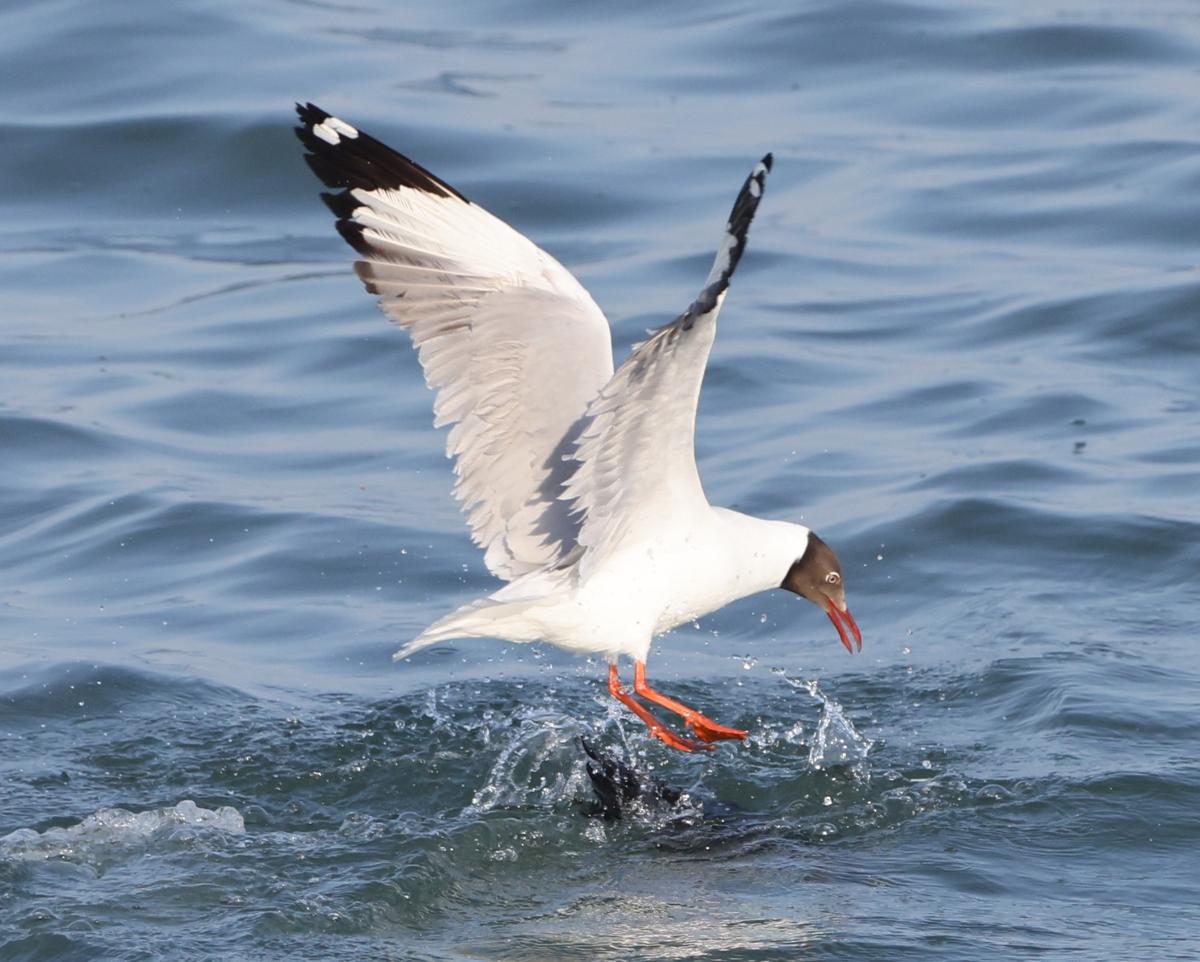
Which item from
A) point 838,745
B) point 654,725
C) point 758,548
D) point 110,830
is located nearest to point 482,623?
point 654,725

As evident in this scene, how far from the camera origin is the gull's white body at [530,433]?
692cm

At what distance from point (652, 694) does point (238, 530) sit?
3964 millimetres

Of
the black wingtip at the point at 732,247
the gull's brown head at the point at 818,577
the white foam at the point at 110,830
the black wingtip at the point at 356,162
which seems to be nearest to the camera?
the black wingtip at the point at 732,247

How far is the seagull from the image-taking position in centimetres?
692

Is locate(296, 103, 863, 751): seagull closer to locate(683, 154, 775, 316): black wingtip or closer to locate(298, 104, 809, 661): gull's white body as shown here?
locate(298, 104, 809, 661): gull's white body

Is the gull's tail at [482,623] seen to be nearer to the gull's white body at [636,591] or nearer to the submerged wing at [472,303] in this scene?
the gull's white body at [636,591]

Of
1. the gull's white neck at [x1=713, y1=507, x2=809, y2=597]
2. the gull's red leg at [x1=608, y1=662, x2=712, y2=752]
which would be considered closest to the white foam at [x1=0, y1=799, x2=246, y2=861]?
the gull's red leg at [x1=608, y1=662, x2=712, y2=752]

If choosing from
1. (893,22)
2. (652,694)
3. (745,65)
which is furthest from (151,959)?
(893,22)

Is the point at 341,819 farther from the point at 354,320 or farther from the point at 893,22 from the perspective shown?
the point at 893,22

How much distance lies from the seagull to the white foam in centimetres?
91

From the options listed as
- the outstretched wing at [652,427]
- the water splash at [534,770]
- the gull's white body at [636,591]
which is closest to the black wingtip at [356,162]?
the outstretched wing at [652,427]

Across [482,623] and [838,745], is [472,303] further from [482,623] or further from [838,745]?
[838,745]

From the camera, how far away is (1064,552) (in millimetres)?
9969

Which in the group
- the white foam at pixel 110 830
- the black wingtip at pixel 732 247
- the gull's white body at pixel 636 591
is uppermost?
the black wingtip at pixel 732 247
